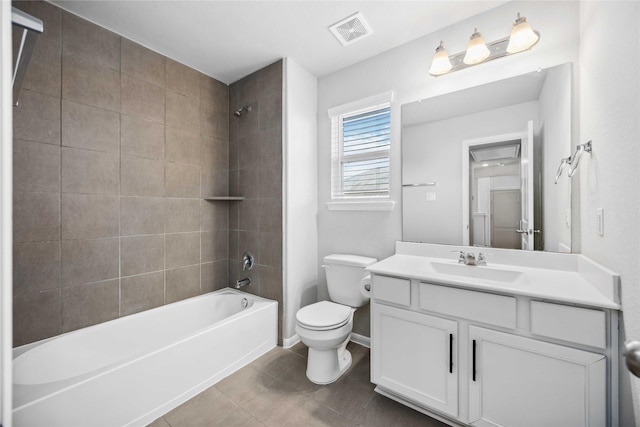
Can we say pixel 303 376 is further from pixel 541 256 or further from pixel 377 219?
pixel 541 256

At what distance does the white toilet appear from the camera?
5.85ft

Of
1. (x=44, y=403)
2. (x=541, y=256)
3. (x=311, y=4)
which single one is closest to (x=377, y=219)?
(x=541, y=256)

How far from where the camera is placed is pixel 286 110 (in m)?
2.27

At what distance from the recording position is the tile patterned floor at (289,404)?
58.7 inches

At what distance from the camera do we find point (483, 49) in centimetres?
162

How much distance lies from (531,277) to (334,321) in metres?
1.19

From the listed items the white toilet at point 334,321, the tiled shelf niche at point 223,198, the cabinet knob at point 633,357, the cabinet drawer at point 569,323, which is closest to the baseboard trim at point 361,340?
the white toilet at point 334,321

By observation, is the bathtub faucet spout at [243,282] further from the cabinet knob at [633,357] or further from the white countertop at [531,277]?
the cabinet knob at [633,357]

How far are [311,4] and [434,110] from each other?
1.11 m

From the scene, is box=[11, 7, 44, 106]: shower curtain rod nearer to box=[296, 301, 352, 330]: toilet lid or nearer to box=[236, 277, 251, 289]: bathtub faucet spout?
box=[296, 301, 352, 330]: toilet lid

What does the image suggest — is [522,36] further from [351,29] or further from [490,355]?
[490,355]

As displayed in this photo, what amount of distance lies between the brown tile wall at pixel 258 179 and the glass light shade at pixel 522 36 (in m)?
1.68

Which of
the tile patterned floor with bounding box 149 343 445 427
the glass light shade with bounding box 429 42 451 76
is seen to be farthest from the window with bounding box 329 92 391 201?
the tile patterned floor with bounding box 149 343 445 427

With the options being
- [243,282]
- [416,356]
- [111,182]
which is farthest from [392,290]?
[111,182]
